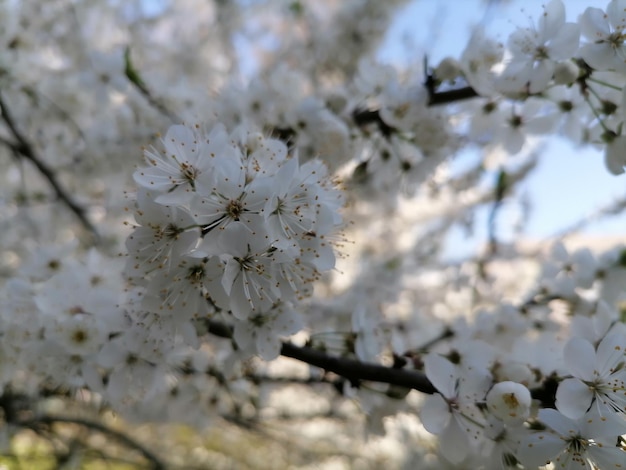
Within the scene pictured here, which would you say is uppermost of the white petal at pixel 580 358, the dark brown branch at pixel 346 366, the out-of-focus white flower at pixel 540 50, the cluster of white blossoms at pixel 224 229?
the out-of-focus white flower at pixel 540 50

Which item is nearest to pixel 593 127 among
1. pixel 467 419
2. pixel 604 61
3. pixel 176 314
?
pixel 604 61

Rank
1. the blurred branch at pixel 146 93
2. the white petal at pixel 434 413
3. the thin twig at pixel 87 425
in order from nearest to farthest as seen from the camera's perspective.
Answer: the white petal at pixel 434 413, the blurred branch at pixel 146 93, the thin twig at pixel 87 425

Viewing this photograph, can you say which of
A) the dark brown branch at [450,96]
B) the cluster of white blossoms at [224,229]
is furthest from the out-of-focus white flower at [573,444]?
the dark brown branch at [450,96]

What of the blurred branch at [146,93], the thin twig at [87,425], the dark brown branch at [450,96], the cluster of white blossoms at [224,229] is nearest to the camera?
the cluster of white blossoms at [224,229]

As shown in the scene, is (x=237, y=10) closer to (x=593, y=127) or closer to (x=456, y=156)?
(x=456, y=156)

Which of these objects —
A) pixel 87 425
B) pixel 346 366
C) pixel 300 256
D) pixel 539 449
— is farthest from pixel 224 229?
pixel 87 425

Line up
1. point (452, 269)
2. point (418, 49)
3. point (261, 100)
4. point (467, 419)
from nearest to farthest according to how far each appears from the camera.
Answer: point (467, 419)
point (261, 100)
point (452, 269)
point (418, 49)

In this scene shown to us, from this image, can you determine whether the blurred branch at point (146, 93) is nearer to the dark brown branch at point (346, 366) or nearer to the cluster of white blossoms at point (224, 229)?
the cluster of white blossoms at point (224, 229)
